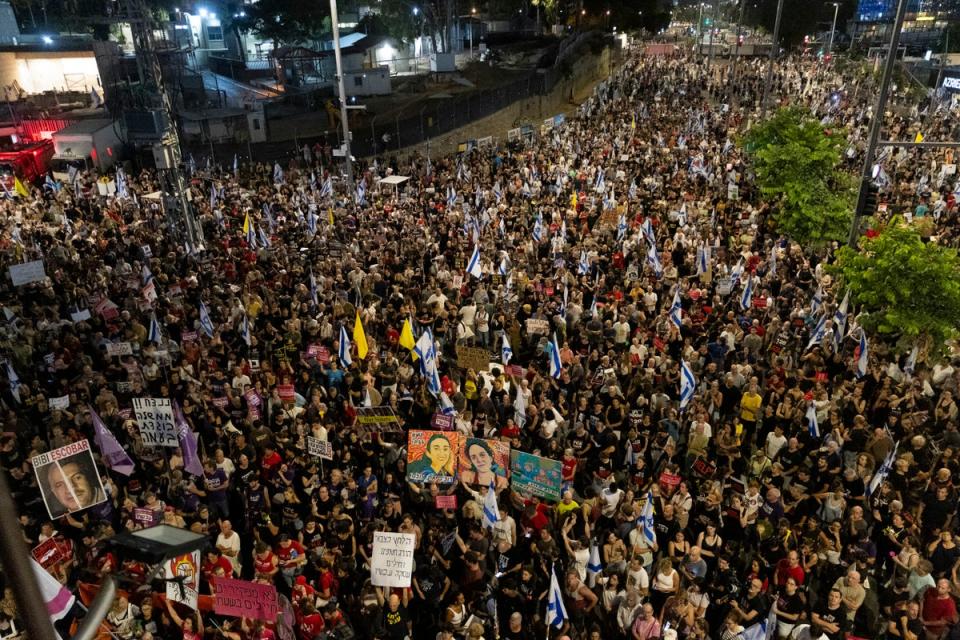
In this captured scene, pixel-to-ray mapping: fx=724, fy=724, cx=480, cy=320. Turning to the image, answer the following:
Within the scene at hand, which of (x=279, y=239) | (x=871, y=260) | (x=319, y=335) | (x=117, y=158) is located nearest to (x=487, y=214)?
(x=279, y=239)

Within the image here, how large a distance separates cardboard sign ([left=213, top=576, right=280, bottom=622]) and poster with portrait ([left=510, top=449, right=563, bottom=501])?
126 inches

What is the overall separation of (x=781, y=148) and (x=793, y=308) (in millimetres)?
8624

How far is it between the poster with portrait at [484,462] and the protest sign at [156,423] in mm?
4034

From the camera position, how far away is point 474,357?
11.7 metres

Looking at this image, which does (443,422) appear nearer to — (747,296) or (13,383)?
(747,296)

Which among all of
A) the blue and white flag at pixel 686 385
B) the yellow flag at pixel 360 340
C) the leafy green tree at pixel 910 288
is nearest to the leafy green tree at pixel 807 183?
the leafy green tree at pixel 910 288

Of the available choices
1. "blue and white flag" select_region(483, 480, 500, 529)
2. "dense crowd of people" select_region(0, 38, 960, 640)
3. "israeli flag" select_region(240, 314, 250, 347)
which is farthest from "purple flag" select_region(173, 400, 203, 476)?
"blue and white flag" select_region(483, 480, 500, 529)

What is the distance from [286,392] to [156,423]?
2017 millimetres

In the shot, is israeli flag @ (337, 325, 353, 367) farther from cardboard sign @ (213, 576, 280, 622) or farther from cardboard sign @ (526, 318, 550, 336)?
cardboard sign @ (213, 576, 280, 622)

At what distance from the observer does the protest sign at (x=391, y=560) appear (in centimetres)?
761

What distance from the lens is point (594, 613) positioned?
26.1 ft

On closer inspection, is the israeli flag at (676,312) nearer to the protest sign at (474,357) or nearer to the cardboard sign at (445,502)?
the protest sign at (474,357)

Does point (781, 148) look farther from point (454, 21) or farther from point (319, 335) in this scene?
point (454, 21)

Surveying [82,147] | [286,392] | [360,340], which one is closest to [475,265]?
[360,340]
